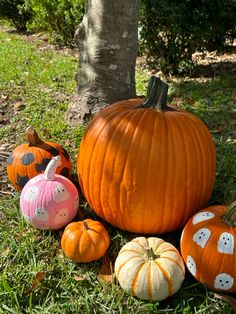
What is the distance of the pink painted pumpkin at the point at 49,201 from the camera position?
254 centimetres

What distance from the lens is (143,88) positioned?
5.17 meters

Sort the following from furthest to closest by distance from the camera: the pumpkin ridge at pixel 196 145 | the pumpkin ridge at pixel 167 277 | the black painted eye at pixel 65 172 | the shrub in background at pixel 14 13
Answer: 1. the shrub in background at pixel 14 13
2. the black painted eye at pixel 65 172
3. the pumpkin ridge at pixel 196 145
4. the pumpkin ridge at pixel 167 277

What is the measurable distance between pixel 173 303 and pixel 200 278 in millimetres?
214

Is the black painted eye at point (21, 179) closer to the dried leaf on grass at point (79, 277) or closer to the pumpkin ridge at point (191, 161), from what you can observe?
the dried leaf on grass at point (79, 277)

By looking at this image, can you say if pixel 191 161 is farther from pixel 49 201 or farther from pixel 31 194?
pixel 31 194

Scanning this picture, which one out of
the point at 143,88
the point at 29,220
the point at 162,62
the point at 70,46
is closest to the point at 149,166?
the point at 29,220

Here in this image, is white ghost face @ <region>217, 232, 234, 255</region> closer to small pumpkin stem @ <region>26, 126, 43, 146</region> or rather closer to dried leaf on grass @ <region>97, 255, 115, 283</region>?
dried leaf on grass @ <region>97, 255, 115, 283</region>

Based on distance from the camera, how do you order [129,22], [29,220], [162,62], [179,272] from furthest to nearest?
[162,62], [129,22], [29,220], [179,272]

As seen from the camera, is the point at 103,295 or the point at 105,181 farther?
the point at 105,181

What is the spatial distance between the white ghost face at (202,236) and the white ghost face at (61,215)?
2.91 feet

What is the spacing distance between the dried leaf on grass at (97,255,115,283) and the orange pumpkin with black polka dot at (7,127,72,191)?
2.81 feet

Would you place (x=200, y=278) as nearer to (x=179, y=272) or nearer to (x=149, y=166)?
(x=179, y=272)

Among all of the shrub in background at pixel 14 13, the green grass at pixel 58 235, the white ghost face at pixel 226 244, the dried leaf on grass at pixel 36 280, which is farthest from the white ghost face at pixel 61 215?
the shrub in background at pixel 14 13

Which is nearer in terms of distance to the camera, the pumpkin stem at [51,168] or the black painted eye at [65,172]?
the pumpkin stem at [51,168]
